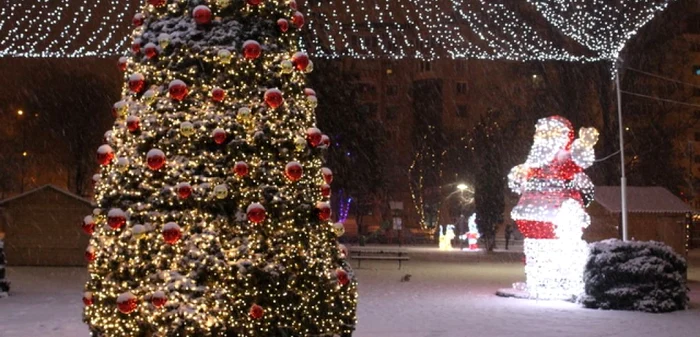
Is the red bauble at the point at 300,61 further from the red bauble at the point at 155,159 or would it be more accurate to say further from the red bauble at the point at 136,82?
the red bauble at the point at 155,159

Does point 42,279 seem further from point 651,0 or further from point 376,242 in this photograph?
point 376,242

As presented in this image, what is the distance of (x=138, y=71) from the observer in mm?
9797

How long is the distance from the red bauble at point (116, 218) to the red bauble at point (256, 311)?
152cm

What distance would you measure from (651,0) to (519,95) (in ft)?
119

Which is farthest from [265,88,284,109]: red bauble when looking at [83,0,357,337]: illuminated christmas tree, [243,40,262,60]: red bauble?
[243,40,262,60]: red bauble

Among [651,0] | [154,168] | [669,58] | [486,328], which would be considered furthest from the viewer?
[669,58]

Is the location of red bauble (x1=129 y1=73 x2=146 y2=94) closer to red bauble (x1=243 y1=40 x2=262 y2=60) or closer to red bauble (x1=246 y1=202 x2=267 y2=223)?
red bauble (x1=243 y1=40 x2=262 y2=60)

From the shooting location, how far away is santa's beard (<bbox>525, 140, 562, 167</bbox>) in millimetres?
20281

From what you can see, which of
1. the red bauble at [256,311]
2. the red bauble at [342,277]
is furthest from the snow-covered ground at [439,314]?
the red bauble at [256,311]

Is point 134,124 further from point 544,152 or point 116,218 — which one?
point 544,152

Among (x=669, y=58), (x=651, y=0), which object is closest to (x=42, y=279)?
(x=651, y=0)

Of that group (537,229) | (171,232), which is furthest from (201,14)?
(537,229)

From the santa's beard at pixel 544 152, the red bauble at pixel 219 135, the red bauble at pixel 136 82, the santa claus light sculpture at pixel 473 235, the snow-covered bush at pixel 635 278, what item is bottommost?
the snow-covered bush at pixel 635 278

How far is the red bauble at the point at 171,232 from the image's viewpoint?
9.02 m
